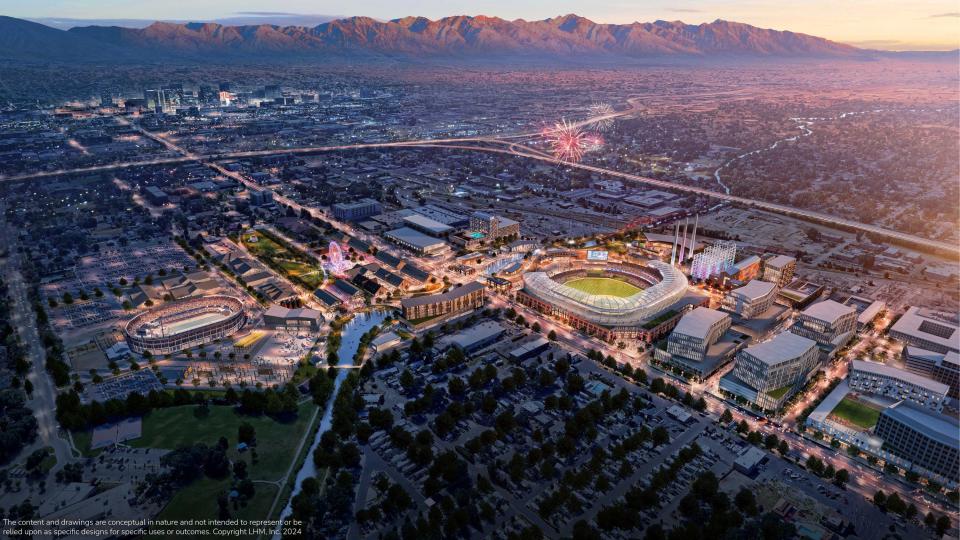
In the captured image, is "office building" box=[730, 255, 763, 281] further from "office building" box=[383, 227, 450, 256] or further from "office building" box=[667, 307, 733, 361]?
"office building" box=[383, 227, 450, 256]

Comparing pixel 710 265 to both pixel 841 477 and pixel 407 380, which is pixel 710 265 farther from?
pixel 407 380

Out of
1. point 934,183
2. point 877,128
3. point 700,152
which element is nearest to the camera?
point 934,183

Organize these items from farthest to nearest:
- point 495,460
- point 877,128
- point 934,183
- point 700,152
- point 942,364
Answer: point 877,128, point 700,152, point 934,183, point 942,364, point 495,460

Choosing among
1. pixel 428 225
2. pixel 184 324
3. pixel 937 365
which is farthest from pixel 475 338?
pixel 937 365

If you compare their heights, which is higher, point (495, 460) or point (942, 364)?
point (942, 364)

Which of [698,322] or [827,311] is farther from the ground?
[827,311]

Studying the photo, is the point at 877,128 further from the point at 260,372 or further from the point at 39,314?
the point at 39,314

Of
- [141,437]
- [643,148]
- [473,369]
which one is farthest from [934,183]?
[141,437]
